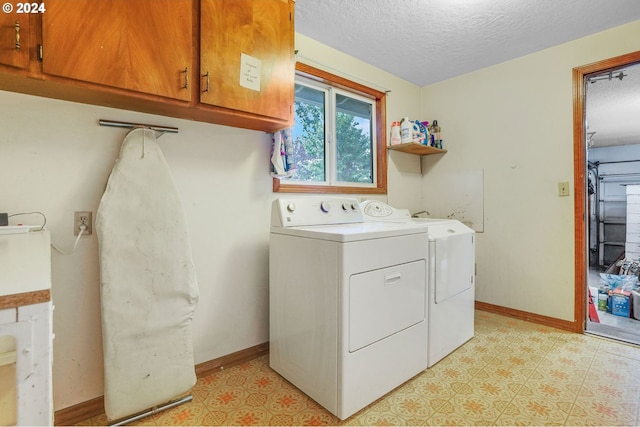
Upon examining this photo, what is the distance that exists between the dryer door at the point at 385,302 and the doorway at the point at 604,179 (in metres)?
1.56

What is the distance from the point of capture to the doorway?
2365 millimetres

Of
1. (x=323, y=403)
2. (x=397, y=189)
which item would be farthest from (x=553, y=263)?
(x=323, y=403)

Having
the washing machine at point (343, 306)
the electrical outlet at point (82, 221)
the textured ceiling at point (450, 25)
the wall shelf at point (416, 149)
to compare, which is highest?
the textured ceiling at point (450, 25)

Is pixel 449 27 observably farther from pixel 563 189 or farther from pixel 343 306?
pixel 343 306

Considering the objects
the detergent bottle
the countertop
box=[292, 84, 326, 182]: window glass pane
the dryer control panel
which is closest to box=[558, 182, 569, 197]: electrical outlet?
the detergent bottle

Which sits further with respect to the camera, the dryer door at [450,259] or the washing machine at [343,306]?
the dryer door at [450,259]

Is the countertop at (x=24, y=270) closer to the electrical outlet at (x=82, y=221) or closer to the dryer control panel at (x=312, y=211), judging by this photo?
the electrical outlet at (x=82, y=221)

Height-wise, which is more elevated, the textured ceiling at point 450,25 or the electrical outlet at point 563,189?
the textured ceiling at point 450,25

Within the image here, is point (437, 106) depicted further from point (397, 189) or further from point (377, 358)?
point (377, 358)

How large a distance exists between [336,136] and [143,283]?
1.83 m

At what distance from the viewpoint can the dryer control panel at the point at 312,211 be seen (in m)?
1.83

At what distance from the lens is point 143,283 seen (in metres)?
1.50

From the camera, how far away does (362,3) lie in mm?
1918

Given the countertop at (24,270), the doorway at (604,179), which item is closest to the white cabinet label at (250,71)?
the countertop at (24,270)
